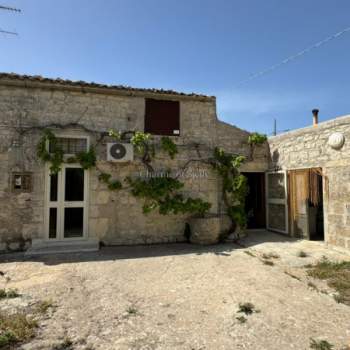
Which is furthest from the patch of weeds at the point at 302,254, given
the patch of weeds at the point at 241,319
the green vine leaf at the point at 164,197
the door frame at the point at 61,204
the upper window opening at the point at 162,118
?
the door frame at the point at 61,204

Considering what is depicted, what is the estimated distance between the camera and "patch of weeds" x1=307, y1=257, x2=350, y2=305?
13.4ft

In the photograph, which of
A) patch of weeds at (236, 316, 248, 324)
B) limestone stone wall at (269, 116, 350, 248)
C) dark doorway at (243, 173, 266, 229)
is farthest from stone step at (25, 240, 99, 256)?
limestone stone wall at (269, 116, 350, 248)

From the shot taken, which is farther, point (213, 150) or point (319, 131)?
point (213, 150)

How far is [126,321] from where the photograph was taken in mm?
3240

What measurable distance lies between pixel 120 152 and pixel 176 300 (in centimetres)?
446

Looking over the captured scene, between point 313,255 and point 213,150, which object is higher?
point 213,150

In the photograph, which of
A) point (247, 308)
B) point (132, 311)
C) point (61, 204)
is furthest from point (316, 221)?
point (61, 204)

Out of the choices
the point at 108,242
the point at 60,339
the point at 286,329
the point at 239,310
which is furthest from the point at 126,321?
the point at 108,242

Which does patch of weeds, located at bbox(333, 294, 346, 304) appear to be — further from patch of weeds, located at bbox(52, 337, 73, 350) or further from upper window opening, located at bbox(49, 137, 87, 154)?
upper window opening, located at bbox(49, 137, 87, 154)

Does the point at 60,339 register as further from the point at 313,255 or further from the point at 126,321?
A: the point at 313,255

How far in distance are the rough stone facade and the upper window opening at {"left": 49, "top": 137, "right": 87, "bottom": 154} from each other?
0.18 metres

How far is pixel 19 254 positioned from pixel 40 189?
64.1 inches

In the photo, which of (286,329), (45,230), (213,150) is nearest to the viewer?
(286,329)

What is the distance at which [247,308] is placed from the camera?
353 centimetres
